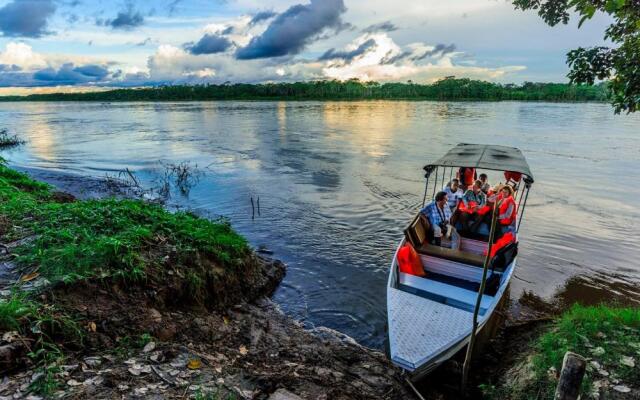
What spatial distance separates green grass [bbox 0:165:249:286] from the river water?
240cm

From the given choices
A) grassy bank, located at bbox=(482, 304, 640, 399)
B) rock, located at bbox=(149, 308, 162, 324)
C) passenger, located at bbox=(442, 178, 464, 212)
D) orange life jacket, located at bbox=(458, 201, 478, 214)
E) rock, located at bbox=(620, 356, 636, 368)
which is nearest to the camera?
grassy bank, located at bbox=(482, 304, 640, 399)

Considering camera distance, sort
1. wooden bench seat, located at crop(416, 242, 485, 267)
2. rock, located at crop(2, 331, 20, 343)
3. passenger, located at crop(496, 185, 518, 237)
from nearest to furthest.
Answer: rock, located at crop(2, 331, 20, 343), wooden bench seat, located at crop(416, 242, 485, 267), passenger, located at crop(496, 185, 518, 237)

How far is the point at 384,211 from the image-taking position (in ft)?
51.0

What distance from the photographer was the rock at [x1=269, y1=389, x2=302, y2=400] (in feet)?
13.3

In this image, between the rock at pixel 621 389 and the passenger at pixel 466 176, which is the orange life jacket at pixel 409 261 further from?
the passenger at pixel 466 176

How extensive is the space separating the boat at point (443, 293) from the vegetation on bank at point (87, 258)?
10.7ft

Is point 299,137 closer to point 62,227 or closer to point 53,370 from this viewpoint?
point 62,227

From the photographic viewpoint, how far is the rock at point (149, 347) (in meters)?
4.34

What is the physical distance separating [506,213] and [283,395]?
809 cm

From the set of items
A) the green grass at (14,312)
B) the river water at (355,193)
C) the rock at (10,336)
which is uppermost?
the green grass at (14,312)

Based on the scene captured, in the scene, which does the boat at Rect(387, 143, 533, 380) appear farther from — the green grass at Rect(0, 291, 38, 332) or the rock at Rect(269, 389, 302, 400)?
the green grass at Rect(0, 291, 38, 332)

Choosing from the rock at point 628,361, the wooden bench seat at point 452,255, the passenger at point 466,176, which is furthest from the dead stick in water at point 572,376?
the passenger at point 466,176

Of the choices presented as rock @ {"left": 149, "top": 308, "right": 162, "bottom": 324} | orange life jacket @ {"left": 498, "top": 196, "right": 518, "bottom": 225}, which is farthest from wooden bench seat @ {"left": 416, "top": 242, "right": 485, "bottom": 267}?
rock @ {"left": 149, "top": 308, "right": 162, "bottom": 324}

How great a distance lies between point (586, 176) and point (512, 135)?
631 inches
